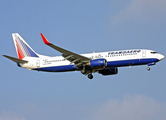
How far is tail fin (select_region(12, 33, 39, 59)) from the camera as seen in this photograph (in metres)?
66.0

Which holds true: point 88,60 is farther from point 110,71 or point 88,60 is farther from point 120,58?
point 110,71

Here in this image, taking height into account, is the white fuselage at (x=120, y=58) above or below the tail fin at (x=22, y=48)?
below

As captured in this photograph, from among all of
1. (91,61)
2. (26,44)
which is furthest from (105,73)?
(26,44)

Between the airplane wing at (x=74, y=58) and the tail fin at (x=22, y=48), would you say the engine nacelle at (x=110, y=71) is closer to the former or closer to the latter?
the airplane wing at (x=74, y=58)

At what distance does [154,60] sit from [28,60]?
2353cm

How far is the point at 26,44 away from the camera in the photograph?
2657 inches

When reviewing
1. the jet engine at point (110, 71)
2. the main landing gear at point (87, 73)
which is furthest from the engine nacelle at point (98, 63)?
the jet engine at point (110, 71)

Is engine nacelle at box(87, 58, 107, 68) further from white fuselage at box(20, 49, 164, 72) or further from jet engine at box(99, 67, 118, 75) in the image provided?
jet engine at box(99, 67, 118, 75)

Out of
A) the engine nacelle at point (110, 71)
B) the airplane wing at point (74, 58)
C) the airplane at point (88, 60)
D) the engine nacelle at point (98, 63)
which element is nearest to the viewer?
the airplane wing at point (74, 58)

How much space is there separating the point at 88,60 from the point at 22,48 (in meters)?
15.6

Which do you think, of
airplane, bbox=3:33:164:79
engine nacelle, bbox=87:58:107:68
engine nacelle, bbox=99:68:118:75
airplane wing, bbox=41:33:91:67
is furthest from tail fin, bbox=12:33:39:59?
engine nacelle, bbox=99:68:118:75

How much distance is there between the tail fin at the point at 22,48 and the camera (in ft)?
217

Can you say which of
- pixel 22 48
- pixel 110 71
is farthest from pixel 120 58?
pixel 22 48

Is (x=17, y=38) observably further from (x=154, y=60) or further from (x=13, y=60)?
(x=154, y=60)
